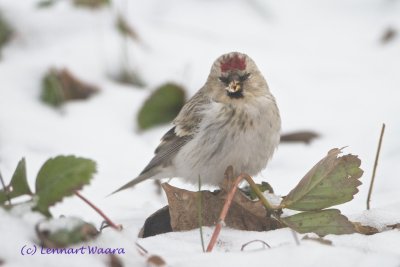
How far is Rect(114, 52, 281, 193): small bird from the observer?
3.19m

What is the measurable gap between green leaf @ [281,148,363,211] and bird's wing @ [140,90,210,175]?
1.09 m

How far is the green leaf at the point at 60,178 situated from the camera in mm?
1938

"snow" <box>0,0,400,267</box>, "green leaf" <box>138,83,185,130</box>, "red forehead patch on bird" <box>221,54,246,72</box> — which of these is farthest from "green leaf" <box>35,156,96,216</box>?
"green leaf" <box>138,83,185,130</box>

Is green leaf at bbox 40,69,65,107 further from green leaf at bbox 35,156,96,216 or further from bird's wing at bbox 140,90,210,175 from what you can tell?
green leaf at bbox 35,156,96,216

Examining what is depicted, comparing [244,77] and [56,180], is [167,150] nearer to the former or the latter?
[244,77]

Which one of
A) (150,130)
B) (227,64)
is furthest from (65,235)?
(150,130)

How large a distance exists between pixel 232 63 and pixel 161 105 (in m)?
1.37

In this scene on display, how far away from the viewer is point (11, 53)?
5066mm

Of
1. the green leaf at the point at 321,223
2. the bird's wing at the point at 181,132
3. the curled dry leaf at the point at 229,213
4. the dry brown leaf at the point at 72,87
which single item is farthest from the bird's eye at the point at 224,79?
the dry brown leaf at the point at 72,87

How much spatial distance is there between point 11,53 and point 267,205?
126 inches

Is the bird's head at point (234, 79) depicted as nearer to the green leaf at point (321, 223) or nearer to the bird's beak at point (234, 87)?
the bird's beak at point (234, 87)

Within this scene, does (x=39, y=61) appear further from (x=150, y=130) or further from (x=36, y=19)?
(x=150, y=130)

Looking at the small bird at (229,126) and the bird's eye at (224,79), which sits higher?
the bird's eye at (224,79)

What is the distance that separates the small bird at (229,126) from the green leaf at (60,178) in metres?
1.30
